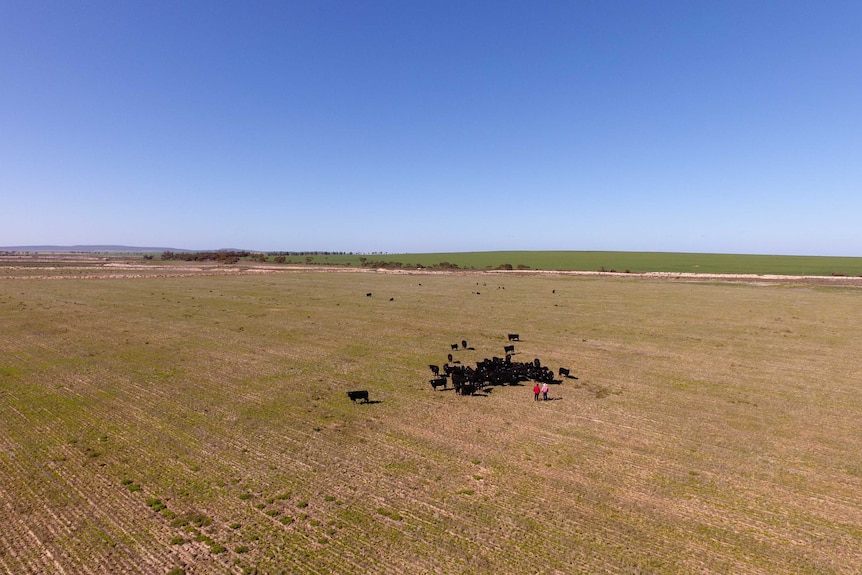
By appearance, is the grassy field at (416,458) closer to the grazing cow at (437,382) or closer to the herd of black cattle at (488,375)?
the grazing cow at (437,382)

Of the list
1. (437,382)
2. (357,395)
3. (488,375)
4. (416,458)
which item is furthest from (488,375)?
(416,458)

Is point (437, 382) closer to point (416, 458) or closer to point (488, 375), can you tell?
point (488, 375)

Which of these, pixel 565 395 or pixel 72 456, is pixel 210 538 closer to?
pixel 72 456

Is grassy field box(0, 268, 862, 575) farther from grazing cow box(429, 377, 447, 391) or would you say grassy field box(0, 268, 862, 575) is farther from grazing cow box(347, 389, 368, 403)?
grazing cow box(429, 377, 447, 391)

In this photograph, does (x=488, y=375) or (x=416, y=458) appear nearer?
(x=416, y=458)

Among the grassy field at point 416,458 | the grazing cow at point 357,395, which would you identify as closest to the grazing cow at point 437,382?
the grassy field at point 416,458
